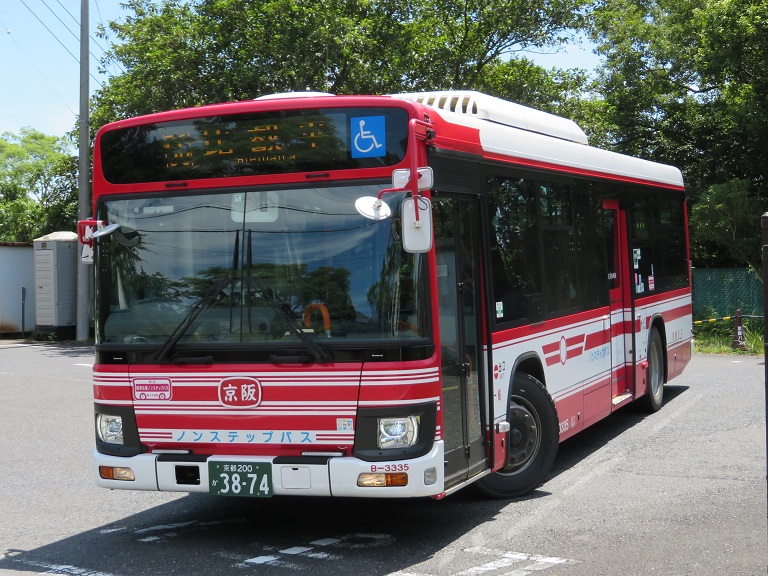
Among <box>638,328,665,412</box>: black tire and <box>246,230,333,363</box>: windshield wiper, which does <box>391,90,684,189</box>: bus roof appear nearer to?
<box>246,230,333,363</box>: windshield wiper

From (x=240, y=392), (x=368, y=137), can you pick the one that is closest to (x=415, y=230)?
(x=368, y=137)

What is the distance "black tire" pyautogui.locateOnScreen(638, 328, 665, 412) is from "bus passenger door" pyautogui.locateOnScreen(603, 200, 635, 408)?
0.89 m

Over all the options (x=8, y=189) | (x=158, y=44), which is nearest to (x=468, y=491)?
(x=158, y=44)

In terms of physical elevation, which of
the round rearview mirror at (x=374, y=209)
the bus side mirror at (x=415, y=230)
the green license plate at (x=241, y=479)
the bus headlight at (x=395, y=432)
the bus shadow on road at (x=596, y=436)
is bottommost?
the bus shadow on road at (x=596, y=436)

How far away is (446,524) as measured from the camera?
7.30m

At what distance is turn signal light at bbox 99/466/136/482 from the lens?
673 cm

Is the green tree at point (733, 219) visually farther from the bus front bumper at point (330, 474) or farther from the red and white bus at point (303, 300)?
the bus front bumper at point (330, 474)

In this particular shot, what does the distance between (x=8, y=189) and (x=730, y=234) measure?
4431 centimetres

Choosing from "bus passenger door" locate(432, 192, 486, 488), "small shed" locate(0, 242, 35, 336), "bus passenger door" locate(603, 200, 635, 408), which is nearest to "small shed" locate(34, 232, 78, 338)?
"small shed" locate(0, 242, 35, 336)

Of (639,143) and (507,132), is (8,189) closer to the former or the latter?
(639,143)

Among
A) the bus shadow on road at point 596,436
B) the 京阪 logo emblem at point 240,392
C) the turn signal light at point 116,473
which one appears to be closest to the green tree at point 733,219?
the bus shadow on road at point 596,436

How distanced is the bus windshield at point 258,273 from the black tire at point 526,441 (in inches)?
78.8

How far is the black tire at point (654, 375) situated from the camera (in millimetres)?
12016

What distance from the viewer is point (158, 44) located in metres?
25.9
